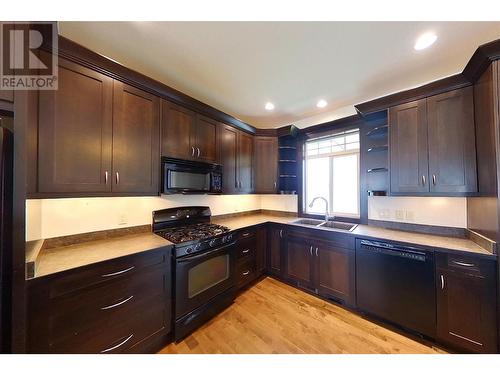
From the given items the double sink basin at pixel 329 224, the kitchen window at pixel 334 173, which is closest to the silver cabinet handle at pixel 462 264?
the double sink basin at pixel 329 224

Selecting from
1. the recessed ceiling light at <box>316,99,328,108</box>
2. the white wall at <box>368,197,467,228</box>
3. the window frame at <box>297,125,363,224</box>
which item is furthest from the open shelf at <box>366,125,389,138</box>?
the white wall at <box>368,197,467,228</box>

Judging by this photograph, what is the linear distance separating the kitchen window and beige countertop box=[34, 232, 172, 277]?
98.7 inches

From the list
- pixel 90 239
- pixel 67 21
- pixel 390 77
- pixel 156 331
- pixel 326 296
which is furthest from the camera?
pixel 326 296

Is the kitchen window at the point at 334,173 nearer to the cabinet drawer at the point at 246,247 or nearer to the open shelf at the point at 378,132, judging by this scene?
the open shelf at the point at 378,132

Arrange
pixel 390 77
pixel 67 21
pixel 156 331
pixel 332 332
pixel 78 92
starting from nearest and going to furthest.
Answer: pixel 67 21 < pixel 78 92 < pixel 156 331 < pixel 332 332 < pixel 390 77

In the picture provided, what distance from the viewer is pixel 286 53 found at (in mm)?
1656

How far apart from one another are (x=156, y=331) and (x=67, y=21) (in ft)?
8.34

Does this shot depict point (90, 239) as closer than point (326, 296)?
A: Yes

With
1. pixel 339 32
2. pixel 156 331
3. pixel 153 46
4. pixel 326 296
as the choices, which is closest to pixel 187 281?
pixel 156 331

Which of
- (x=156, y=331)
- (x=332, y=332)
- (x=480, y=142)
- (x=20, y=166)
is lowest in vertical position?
(x=332, y=332)

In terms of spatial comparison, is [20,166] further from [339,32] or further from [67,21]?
[339,32]

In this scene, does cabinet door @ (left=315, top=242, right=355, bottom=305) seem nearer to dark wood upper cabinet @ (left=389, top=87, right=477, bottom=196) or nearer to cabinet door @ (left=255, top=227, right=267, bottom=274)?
cabinet door @ (left=255, top=227, right=267, bottom=274)

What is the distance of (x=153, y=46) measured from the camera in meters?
1.58

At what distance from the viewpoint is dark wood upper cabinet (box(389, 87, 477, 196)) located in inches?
67.5
